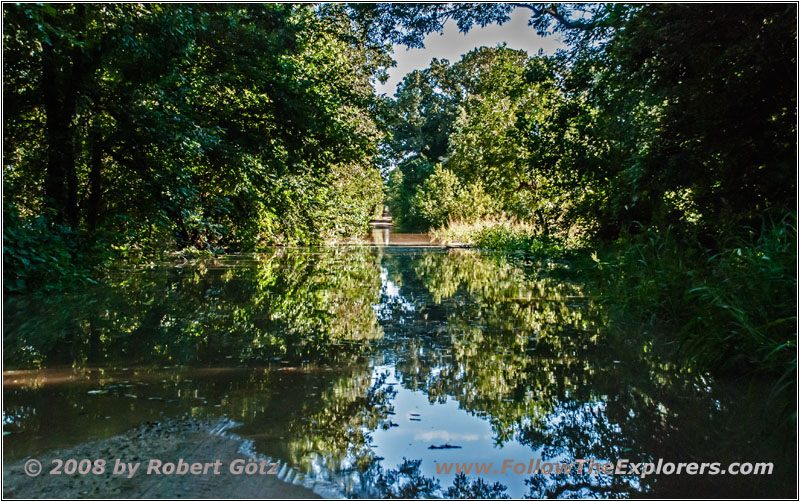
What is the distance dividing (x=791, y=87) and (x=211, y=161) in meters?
11.5

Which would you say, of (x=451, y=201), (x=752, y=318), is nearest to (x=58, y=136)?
(x=752, y=318)

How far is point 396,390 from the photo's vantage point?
443 cm

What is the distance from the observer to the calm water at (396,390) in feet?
10.3

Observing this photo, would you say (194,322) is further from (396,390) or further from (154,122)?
(154,122)

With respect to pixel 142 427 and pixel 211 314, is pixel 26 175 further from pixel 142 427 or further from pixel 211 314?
pixel 142 427

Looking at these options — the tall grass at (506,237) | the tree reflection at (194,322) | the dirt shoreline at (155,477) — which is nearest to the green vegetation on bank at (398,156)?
the tall grass at (506,237)

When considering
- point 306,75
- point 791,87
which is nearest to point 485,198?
point 306,75

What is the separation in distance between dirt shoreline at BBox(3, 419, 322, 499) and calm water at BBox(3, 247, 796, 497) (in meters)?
0.14

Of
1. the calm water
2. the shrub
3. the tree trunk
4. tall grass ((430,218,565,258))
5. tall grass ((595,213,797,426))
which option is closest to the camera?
the calm water

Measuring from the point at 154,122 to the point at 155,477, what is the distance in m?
9.97

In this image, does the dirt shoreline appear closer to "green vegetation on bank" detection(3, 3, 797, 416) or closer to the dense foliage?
"green vegetation on bank" detection(3, 3, 797, 416)

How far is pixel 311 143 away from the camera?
55.2 ft

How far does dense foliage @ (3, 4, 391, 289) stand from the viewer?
9.81m

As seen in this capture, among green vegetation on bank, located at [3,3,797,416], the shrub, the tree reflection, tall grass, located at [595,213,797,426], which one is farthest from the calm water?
the shrub
